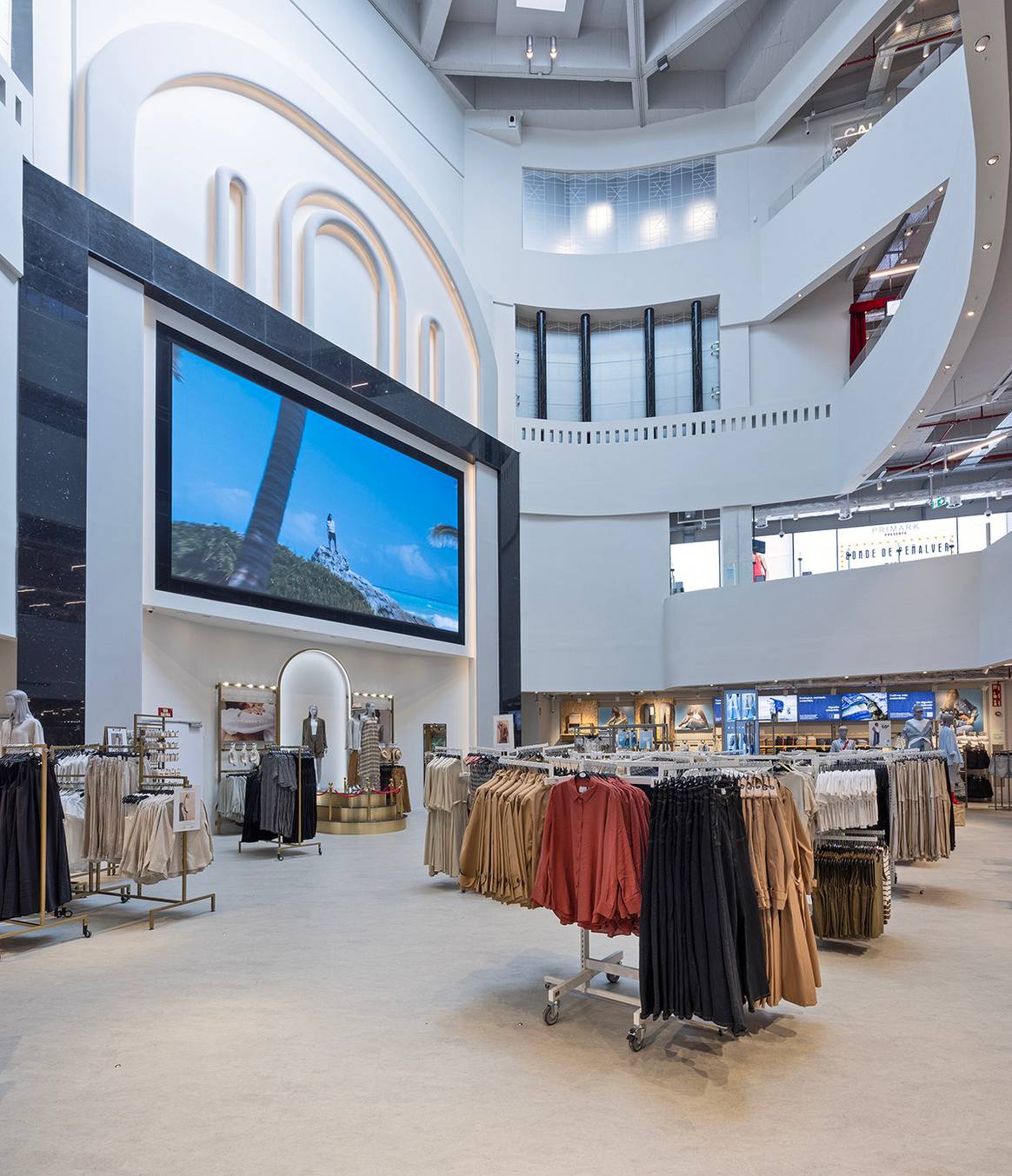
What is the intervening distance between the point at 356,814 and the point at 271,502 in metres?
4.70

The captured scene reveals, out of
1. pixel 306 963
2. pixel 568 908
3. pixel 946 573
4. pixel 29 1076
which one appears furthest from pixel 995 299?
pixel 29 1076

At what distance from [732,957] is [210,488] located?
9.98 m

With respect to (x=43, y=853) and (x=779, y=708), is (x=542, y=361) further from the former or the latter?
(x=43, y=853)

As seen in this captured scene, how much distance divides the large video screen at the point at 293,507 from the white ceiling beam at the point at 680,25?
1150 centimetres

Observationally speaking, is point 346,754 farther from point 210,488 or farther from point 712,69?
point 712,69

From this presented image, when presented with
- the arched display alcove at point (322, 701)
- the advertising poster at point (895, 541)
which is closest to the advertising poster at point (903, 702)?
the advertising poster at point (895, 541)

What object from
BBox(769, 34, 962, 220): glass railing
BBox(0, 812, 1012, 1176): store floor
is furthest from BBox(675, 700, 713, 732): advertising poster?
BBox(0, 812, 1012, 1176): store floor

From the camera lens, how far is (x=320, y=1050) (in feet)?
13.8

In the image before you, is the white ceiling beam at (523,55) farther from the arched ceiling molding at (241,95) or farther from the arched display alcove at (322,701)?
the arched display alcove at (322,701)

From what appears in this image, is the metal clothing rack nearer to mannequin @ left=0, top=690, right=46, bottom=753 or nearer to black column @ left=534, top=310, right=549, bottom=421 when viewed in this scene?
mannequin @ left=0, top=690, right=46, bottom=753

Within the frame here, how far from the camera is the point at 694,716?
21891 millimetres

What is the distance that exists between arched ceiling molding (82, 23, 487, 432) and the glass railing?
7784 mm

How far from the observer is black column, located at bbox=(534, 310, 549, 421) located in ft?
75.9

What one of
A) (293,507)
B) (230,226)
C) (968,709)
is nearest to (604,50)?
(230,226)
